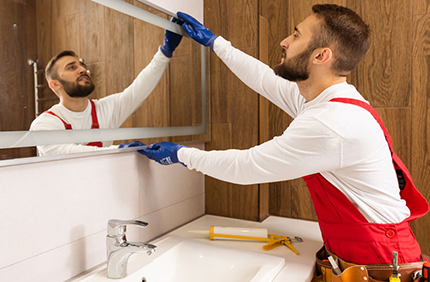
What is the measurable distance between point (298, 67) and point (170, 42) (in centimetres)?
51

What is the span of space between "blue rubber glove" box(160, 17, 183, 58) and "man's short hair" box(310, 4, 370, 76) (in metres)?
0.54

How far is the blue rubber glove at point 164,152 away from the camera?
1.17 metres

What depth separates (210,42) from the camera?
1.37 metres

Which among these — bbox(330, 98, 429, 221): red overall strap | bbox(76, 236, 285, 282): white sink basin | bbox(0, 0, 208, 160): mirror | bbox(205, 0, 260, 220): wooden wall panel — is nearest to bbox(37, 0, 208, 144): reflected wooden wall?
bbox(0, 0, 208, 160): mirror

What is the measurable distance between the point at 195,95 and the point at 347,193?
78cm

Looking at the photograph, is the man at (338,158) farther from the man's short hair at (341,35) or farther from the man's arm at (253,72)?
the man's arm at (253,72)

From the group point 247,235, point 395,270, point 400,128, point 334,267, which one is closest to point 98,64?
point 247,235

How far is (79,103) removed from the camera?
98cm

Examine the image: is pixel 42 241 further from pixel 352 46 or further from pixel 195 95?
Result: pixel 352 46

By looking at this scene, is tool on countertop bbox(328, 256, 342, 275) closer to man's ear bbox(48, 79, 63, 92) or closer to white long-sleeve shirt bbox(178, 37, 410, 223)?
white long-sleeve shirt bbox(178, 37, 410, 223)

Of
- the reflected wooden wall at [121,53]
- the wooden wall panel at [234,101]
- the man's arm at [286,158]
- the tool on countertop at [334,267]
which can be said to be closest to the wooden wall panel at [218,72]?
the wooden wall panel at [234,101]

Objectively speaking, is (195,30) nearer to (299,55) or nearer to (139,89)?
(139,89)

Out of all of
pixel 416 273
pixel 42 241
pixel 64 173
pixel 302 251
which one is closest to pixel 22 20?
pixel 64 173

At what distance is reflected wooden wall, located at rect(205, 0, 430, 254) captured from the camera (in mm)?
1349
